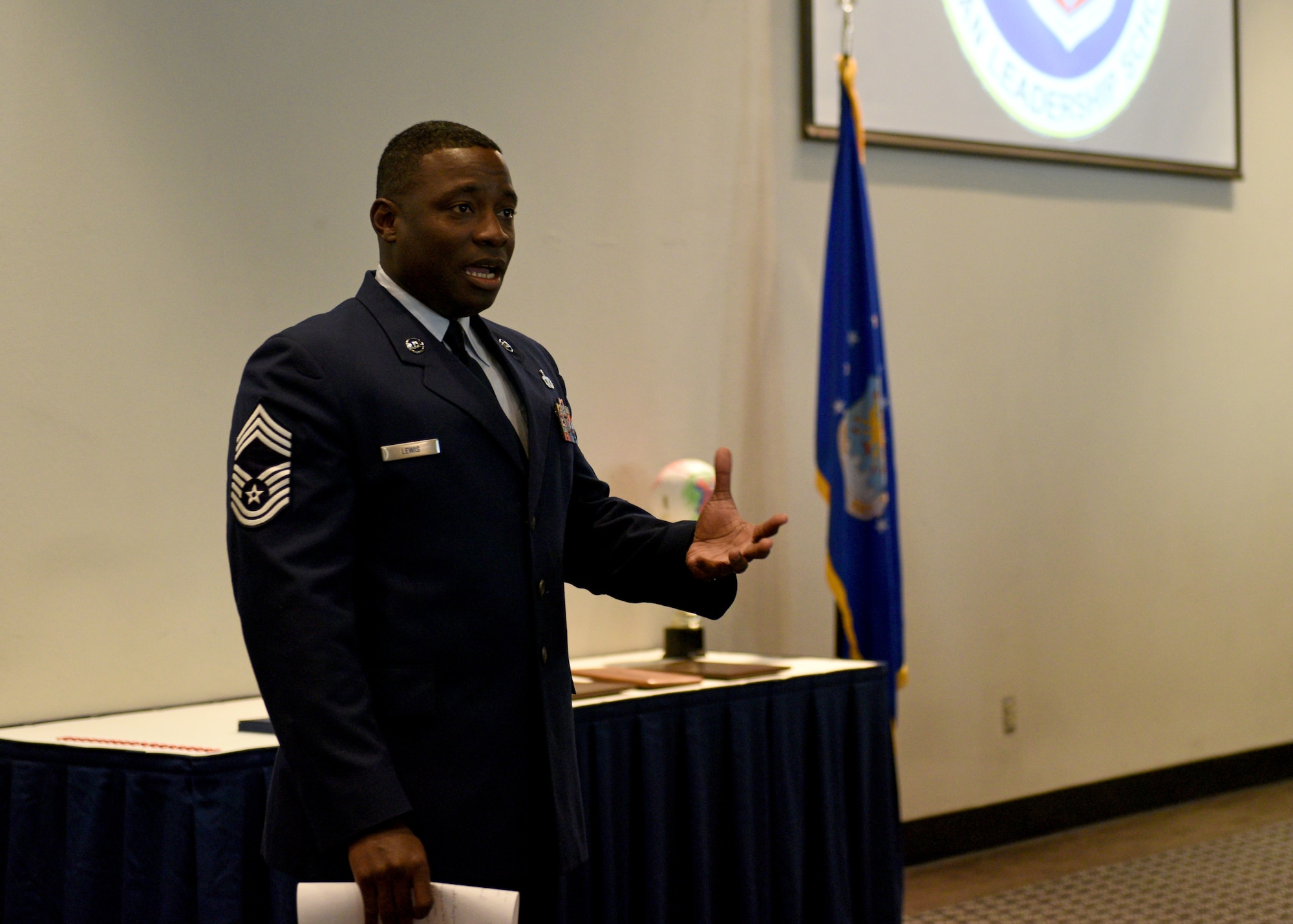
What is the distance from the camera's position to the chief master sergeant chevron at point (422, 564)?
4.40 feet

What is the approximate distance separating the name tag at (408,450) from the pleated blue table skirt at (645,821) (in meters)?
0.98

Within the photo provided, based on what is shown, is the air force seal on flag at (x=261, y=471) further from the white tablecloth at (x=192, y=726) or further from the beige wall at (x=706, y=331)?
the beige wall at (x=706, y=331)

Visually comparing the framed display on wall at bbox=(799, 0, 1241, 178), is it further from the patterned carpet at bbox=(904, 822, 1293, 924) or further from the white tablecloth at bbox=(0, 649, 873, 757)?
the patterned carpet at bbox=(904, 822, 1293, 924)

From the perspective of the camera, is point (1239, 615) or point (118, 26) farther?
point (1239, 615)

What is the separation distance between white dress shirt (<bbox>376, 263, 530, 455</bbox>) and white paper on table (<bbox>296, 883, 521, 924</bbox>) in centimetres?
50

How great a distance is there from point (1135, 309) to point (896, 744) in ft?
5.78

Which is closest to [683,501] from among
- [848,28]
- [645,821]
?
[645,821]

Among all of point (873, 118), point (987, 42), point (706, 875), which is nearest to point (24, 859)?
point (706, 875)

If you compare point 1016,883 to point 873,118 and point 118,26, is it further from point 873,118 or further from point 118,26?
point 118,26

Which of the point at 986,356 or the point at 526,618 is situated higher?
the point at 986,356

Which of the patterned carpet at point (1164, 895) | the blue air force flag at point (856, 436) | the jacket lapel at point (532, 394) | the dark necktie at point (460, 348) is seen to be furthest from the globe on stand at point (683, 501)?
the dark necktie at point (460, 348)

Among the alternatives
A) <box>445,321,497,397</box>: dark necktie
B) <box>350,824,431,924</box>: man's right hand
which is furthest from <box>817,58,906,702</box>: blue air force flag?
<box>350,824,431,924</box>: man's right hand

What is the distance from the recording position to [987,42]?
4215 mm

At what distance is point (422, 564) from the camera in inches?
57.4
